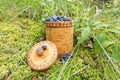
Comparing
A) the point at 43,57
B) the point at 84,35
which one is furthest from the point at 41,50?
the point at 84,35

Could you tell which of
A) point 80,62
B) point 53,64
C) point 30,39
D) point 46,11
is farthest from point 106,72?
point 46,11

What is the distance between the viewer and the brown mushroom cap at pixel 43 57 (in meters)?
0.97

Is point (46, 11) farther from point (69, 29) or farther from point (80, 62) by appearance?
point (80, 62)

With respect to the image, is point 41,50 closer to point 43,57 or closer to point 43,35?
point 43,57

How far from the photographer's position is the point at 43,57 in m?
1.00

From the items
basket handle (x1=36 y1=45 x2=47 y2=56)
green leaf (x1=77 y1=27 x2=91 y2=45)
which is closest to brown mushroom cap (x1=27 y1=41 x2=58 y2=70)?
basket handle (x1=36 y1=45 x2=47 y2=56)

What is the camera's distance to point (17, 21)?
134cm

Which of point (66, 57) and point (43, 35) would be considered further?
point (43, 35)

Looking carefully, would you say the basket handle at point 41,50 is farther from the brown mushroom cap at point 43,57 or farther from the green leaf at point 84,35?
the green leaf at point 84,35

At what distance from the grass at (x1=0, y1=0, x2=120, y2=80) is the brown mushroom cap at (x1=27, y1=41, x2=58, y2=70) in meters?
0.03

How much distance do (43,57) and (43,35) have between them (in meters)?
0.24

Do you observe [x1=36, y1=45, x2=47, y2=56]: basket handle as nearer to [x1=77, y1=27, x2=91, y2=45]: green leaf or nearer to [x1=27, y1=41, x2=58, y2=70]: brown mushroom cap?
[x1=27, y1=41, x2=58, y2=70]: brown mushroom cap

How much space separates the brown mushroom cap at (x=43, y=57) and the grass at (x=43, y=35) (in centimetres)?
3

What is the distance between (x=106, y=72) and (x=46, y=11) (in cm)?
52
